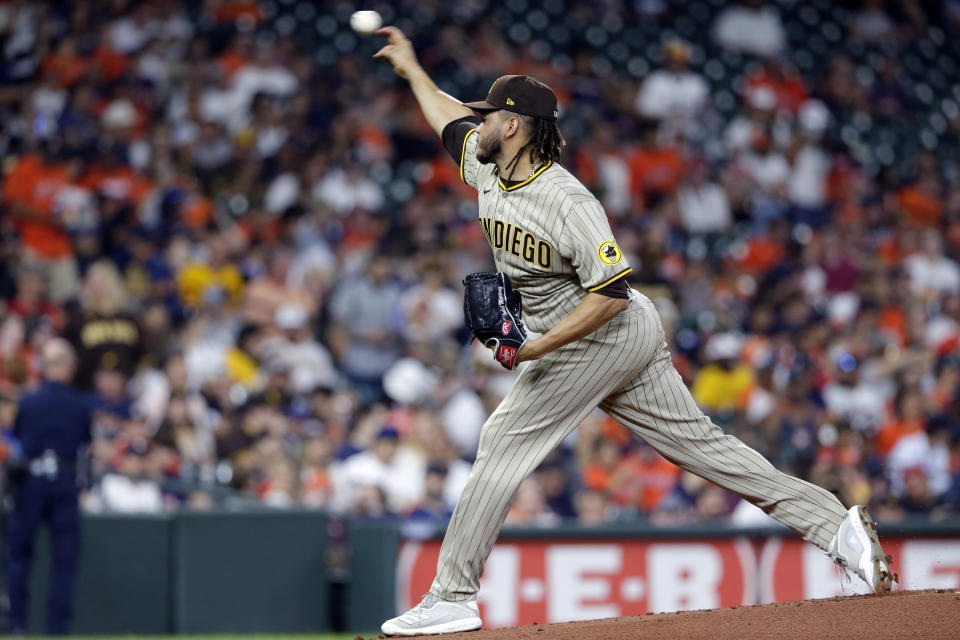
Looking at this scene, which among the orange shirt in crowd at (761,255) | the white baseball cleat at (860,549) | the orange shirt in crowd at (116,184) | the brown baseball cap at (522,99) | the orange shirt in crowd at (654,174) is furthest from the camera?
the orange shirt in crowd at (654,174)

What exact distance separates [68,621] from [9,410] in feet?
5.61

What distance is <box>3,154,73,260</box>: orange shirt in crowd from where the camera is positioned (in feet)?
36.1

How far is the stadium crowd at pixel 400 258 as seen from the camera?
383 inches

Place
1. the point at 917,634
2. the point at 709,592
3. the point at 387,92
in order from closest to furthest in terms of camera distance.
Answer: the point at 917,634, the point at 709,592, the point at 387,92

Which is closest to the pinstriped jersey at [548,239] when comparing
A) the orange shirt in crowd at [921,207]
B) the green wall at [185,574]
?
the green wall at [185,574]

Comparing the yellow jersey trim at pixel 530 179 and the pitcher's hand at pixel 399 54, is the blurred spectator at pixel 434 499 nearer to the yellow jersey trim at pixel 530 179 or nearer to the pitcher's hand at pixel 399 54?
the pitcher's hand at pixel 399 54

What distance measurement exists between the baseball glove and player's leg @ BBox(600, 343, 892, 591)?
492 mm

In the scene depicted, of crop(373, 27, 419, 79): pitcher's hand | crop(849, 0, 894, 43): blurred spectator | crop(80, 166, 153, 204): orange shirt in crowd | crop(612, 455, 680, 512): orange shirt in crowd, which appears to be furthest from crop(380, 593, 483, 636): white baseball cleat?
crop(849, 0, 894, 43): blurred spectator

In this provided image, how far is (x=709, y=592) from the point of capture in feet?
29.6

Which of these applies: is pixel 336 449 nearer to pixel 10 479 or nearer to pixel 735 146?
pixel 10 479

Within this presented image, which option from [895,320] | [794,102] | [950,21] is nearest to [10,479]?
[895,320]

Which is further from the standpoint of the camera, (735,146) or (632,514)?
(735,146)

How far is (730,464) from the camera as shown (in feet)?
15.1

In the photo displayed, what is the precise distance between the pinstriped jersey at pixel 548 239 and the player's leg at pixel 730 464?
0.41 m
